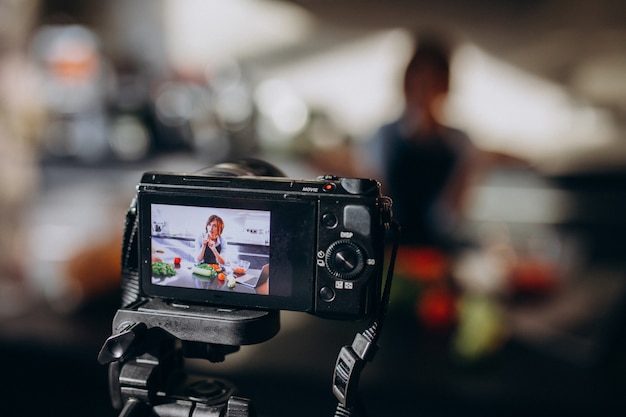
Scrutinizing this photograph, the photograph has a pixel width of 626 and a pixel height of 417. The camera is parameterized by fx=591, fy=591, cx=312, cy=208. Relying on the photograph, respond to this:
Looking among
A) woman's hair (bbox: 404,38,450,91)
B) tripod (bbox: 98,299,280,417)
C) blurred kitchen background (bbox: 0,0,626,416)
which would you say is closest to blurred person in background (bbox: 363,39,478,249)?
woman's hair (bbox: 404,38,450,91)

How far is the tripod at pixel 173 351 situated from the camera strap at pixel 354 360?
A: 93mm

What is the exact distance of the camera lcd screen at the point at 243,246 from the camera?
2.20 feet

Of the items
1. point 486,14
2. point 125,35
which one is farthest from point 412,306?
point 125,35

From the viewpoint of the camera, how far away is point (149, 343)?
0.73 metres

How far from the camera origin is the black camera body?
2.19ft

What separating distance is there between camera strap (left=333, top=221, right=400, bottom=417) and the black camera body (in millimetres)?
22

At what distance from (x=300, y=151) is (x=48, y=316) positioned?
1459mm

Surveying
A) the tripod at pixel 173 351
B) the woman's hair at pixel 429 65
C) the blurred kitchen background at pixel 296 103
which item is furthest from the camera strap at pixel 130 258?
the woman's hair at pixel 429 65

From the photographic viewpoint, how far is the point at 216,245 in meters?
0.68

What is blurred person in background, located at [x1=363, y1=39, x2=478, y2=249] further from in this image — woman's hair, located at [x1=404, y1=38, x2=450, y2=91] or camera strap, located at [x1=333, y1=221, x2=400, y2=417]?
camera strap, located at [x1=333, y1=221, x2=400, y2=417]

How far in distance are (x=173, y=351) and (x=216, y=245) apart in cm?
18

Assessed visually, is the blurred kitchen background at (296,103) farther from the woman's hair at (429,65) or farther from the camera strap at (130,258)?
the camera strap at (130,258)

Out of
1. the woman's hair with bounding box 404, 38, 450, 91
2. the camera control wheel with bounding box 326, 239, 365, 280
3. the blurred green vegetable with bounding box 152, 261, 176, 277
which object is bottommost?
the blurred green vegetable with bounding box 152, 261, 176, 277

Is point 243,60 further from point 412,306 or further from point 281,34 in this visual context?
point 412,306
